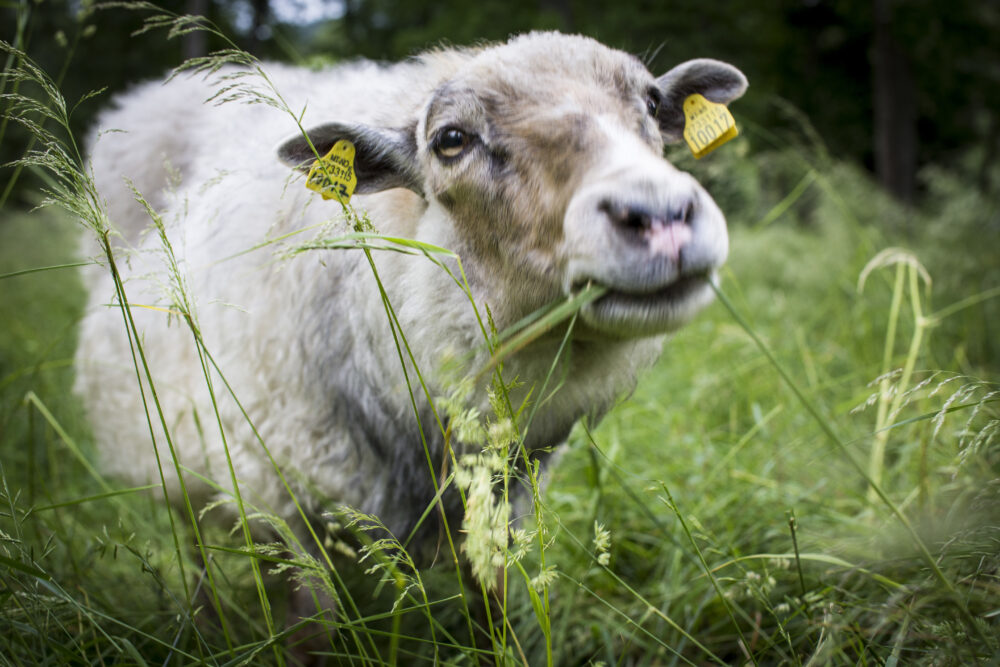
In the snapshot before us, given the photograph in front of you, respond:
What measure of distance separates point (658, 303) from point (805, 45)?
15.1 m

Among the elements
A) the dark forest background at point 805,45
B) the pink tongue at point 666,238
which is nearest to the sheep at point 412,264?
the pink tongue at point 666,238

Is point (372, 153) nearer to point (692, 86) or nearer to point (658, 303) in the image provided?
point (658, 303)

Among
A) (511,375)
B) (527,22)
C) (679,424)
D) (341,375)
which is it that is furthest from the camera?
(527,22)

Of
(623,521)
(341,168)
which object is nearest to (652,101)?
(341,168)

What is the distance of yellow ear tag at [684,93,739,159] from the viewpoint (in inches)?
79.6

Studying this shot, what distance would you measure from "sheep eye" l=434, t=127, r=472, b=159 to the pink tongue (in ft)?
2.34

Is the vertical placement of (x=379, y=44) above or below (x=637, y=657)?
above

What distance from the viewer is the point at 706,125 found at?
6.86 feet

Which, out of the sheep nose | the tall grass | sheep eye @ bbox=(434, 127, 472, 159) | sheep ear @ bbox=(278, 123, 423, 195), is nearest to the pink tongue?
the sheep nose

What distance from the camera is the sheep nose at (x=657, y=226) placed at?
1.36 m

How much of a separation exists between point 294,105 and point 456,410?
1991mm

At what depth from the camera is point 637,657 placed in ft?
7.32

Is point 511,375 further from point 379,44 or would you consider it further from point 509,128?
point 379,44

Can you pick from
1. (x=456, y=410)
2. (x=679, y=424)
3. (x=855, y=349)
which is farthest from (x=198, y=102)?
(x=855, y=349)
